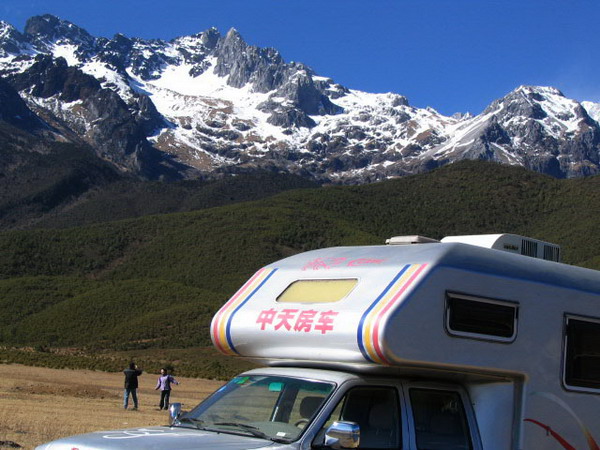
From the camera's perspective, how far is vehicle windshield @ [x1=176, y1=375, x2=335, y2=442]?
6867 millimetres

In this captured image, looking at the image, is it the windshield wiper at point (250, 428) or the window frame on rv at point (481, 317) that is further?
the window frame on rv at point (481, 317)

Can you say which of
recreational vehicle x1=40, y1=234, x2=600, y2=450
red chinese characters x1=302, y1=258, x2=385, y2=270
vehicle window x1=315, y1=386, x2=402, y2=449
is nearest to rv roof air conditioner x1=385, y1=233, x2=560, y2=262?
recreational vehicle x1=40, y1=234, x2=600, y2=450

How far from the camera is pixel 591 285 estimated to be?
8852 mm

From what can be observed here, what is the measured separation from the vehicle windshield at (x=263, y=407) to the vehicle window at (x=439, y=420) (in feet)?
2.80

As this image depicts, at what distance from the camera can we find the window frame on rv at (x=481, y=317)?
7406 mm

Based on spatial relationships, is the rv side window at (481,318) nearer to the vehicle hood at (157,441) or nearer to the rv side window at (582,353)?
the rv side window at (582,353)

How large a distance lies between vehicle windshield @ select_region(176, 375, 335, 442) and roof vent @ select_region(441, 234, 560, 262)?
10.8 ft

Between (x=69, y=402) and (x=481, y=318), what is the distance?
2117 centimetres

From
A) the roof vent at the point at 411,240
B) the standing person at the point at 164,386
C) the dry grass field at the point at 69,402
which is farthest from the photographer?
the standing person at the point at 164,386

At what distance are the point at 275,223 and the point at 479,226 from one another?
25.3 metres

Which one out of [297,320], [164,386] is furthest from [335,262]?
[164,386]

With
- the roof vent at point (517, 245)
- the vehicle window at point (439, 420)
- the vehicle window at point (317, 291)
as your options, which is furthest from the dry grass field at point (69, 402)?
the vehicle window at point (439, 420)

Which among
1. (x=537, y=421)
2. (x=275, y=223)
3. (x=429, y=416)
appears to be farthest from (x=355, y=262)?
(x=275, y=223)

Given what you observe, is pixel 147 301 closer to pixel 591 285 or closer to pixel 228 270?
pixel 228 270
